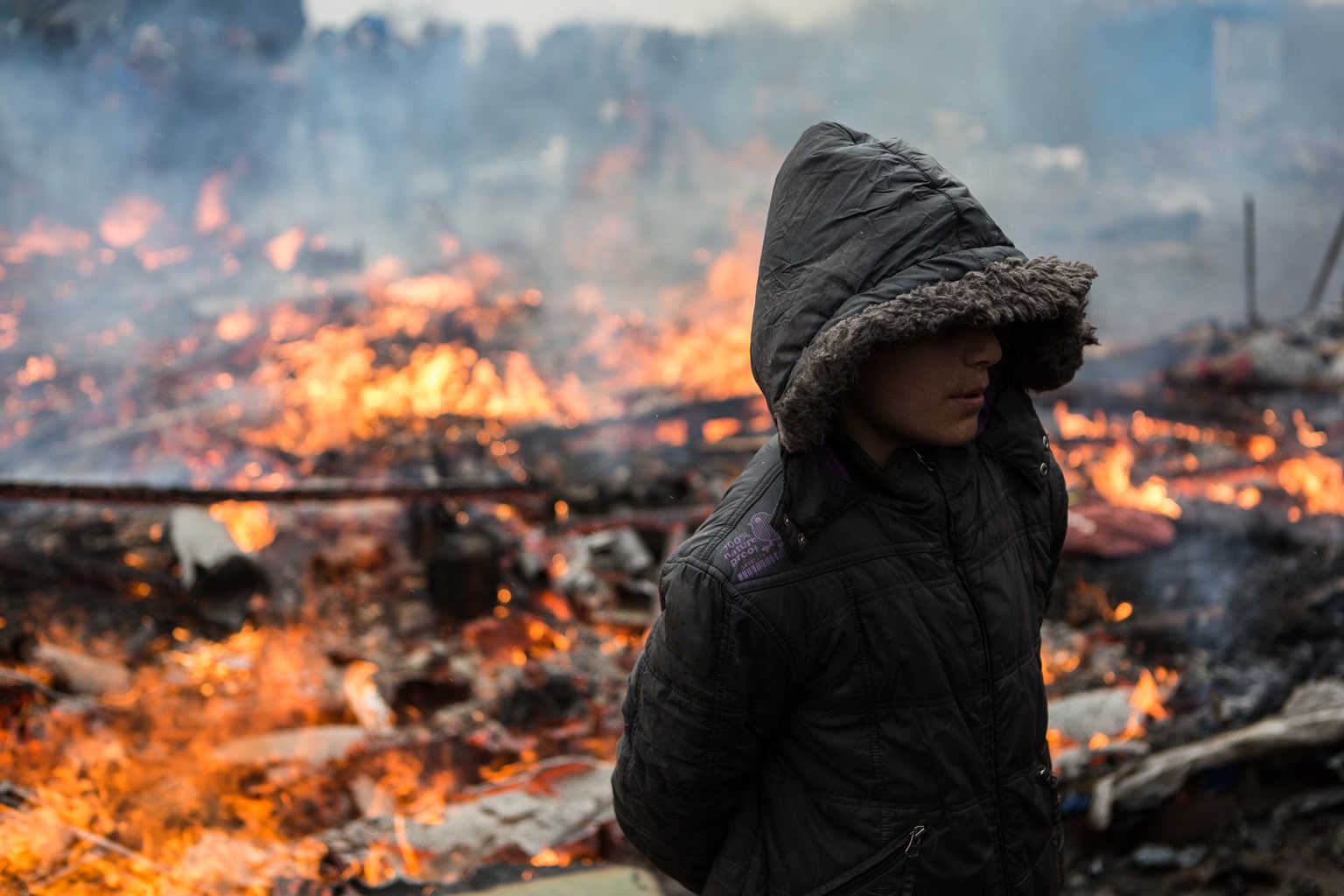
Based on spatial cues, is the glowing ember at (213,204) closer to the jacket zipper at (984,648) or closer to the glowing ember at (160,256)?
the glowing ember at (160,256)

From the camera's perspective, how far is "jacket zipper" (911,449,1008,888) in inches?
73.4

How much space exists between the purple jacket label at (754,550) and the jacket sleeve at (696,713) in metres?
0.05

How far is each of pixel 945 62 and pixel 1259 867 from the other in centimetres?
2019

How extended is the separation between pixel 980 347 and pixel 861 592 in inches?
20.7

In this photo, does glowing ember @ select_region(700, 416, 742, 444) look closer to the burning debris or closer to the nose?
the burning debris

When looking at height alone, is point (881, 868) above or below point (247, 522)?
above

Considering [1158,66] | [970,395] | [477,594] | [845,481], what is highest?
[1158,66]

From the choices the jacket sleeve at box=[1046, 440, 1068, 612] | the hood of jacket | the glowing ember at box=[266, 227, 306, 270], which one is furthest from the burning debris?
the glowing ember at box=[266, 227, 306, 270]

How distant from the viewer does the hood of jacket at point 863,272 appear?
64.5 inches

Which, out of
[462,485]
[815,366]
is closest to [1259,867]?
[815,366]

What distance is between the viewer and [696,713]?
1.81 m

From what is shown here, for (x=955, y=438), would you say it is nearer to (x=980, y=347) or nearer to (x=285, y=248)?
(x=980, y=347)

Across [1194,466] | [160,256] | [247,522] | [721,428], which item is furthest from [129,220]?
[1194,466]

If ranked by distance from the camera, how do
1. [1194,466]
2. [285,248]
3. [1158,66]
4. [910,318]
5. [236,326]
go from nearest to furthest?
[910,318], [1194,466], [236,326], [285,248], [1158,66]
